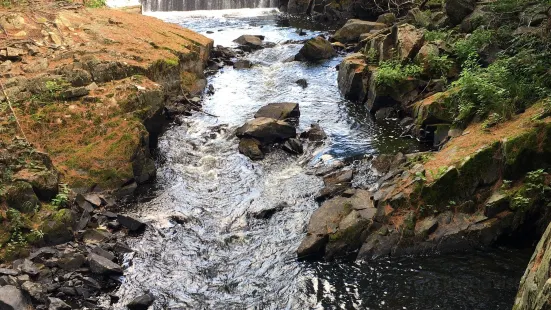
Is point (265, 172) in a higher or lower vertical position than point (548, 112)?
lower

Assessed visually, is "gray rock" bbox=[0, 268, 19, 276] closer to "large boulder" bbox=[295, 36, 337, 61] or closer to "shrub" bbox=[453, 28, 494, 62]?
"shrub" bbox=[453, 28, 494, 62]

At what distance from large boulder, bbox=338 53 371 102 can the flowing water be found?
Result: 0.74m

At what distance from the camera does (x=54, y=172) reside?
1460 cm

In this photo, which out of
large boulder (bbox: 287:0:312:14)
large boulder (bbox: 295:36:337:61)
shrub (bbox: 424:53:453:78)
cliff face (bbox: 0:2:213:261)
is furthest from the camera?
large boulder (bbox: 287:0:312:14)

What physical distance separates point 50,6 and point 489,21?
762 inches

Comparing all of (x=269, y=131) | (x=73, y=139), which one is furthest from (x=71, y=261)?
(x=269, y=131)

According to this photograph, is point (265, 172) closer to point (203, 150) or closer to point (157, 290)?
point (203, 150)

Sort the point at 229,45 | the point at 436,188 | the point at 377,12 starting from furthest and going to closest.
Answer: the point at 377,12, the point at 229,45, the point at 436,188

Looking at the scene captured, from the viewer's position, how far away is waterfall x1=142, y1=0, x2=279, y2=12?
45.0 metres

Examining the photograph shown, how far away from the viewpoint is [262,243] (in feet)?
44.5

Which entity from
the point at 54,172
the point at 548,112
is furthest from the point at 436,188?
the point at 54,172

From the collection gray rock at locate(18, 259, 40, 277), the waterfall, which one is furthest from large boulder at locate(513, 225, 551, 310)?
the waterfall

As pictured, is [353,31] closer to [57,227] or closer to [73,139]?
[73,139]

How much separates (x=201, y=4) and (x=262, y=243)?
36933 millimetres
